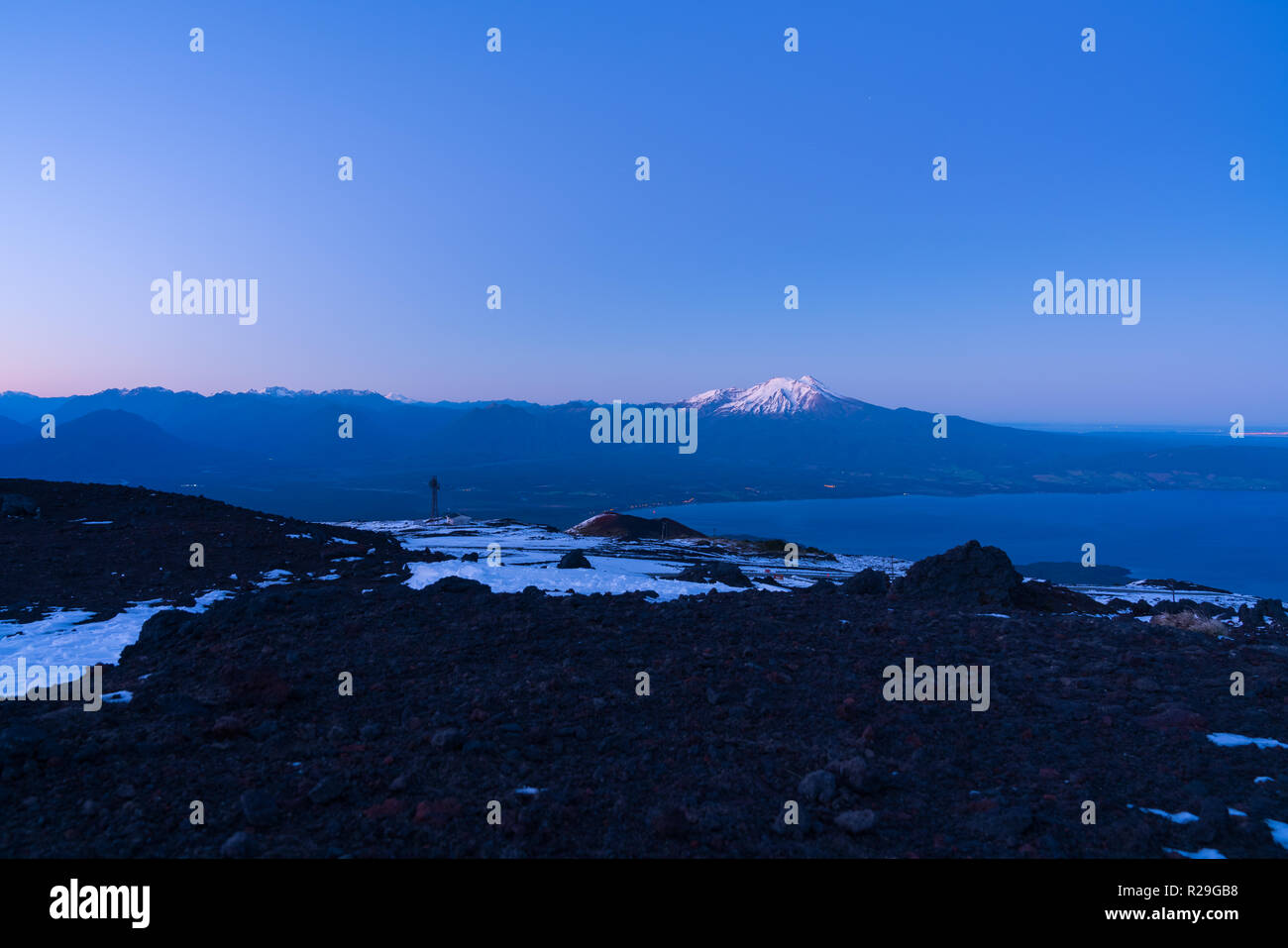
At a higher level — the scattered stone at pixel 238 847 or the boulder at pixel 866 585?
the scattered stone at pixel 238 847

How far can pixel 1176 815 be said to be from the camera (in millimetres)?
7852

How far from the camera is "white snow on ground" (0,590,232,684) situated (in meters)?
13.5

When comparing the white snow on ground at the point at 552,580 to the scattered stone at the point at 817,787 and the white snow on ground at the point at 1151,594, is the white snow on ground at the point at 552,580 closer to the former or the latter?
the scattered stone at the point at 817,787

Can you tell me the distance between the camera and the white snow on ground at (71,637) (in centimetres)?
1355

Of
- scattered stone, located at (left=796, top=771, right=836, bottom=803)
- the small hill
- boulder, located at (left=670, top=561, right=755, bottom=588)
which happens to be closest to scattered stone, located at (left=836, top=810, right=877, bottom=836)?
scattered stone, located at (left=796, top=771, right=836, bottom=803)

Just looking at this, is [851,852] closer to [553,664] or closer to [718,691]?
[718,691]

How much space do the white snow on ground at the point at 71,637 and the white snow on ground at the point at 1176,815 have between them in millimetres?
17344

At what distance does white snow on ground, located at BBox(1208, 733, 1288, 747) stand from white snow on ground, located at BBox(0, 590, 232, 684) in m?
19.7

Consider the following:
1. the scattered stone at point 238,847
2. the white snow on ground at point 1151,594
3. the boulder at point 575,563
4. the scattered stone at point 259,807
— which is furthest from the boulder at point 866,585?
the white snow on ground at point 1151,594

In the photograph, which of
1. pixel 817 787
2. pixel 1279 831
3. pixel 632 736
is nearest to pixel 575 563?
pixel 632 736

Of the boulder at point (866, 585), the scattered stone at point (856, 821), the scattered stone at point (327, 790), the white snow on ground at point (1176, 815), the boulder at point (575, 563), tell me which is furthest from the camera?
the boulder at point (575, 563)
